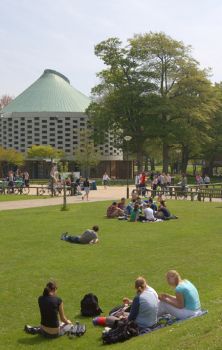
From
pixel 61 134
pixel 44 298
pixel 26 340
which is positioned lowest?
pixel 26 340

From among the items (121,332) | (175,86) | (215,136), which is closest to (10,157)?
(175,86)

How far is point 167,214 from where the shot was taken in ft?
78.0

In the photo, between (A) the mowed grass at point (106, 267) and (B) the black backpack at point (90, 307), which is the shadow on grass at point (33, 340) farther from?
(B) the black backpack at point (90, 307)

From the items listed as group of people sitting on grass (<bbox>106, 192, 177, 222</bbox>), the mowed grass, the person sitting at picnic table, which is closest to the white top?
group of people sitting on grass (<bbox>106, 192, 177, 222</bbox>)

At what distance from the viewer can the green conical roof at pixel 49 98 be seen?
8469 cm

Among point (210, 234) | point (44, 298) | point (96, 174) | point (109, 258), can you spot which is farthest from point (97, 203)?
point (96, 174)

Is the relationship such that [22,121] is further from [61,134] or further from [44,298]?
[44,298]

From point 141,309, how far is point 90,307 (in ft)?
4.15

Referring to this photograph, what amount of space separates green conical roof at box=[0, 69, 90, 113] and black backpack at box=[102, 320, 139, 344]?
76.3 m

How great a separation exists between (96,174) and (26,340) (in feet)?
234

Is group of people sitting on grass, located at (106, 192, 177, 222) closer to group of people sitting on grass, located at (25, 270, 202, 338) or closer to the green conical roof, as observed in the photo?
group of people sitting on grass, located at (25, 270, 202, 338)

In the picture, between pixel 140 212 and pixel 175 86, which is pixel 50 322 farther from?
pixel 175 86

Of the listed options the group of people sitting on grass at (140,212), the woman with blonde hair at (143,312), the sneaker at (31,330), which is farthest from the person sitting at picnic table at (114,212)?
the sneaker at (31,330)

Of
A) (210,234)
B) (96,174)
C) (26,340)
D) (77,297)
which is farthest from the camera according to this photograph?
(96,174)
